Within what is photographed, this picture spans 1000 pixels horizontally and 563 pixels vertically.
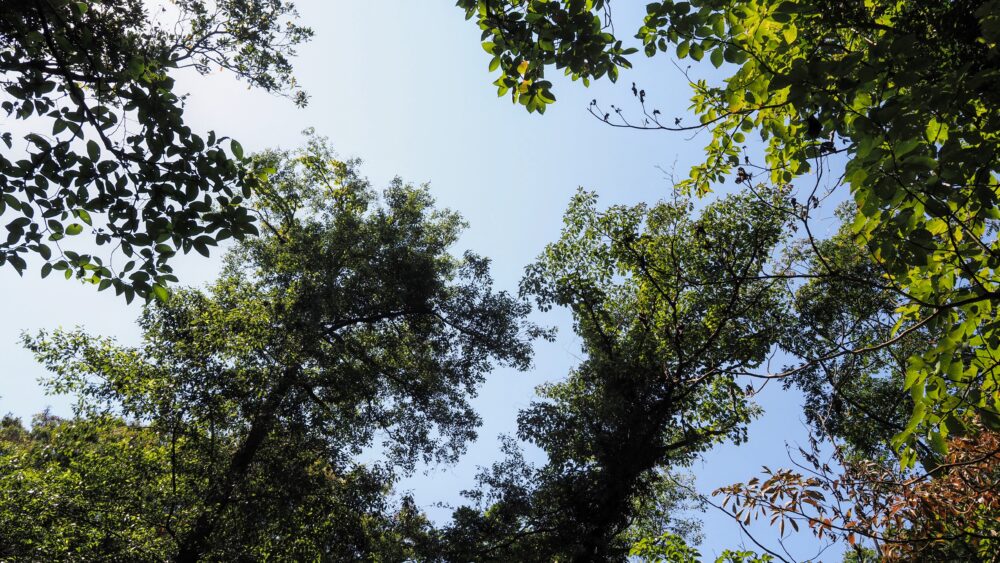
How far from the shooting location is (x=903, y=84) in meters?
2.63

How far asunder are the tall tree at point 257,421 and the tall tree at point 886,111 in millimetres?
5319

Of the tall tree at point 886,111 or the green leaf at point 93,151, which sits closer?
the tall tree at point 886,111

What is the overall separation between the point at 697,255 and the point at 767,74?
404 inches

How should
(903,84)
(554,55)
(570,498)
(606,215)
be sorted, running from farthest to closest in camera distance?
(606,215), (570,498), (554,55), (903,84)

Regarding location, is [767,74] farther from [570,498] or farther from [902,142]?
[570,498]

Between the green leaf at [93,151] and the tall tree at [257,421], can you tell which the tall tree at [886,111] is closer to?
the green leaf at [93,151]

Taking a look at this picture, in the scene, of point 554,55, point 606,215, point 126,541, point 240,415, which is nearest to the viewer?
point 554,55

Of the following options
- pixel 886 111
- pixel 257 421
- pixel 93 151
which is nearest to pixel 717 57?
pixel 886 111

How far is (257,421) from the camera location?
37.1 ft

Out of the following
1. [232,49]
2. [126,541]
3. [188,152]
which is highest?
[232,49]

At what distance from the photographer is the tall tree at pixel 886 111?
103 inches

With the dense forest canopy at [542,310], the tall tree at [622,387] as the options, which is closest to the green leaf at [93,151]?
the dense forest canopy at [542,310]

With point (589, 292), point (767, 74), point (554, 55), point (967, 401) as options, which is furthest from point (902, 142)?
point (589, 292)

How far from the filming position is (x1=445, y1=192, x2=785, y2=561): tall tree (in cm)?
1237
